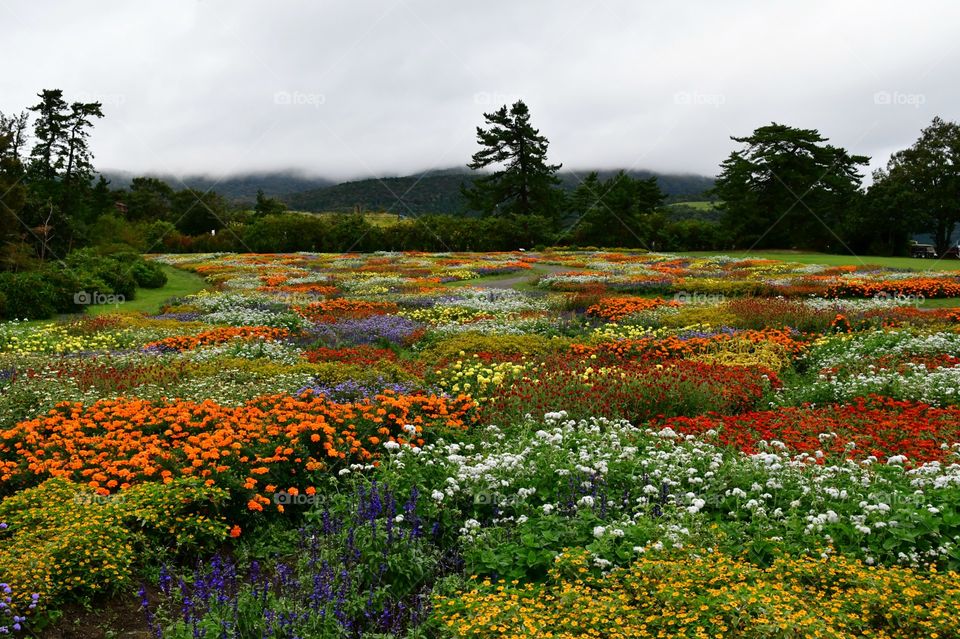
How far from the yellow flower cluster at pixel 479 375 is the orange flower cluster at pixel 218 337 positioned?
596 cm

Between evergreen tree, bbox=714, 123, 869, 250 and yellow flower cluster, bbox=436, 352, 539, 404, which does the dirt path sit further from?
evergreen tree, bbox=714, 123, 869, 250

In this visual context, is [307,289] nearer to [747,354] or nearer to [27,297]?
[27,297]

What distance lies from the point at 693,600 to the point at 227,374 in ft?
28.6

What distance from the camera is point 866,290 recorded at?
69.3 feet

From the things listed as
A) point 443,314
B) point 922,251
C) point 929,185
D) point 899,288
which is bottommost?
point 443,314

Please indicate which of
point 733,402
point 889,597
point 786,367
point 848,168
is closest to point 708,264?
point 786,367

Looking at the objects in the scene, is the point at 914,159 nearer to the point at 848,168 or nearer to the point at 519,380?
the point at 848,168

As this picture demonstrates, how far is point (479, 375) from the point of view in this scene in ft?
34.2

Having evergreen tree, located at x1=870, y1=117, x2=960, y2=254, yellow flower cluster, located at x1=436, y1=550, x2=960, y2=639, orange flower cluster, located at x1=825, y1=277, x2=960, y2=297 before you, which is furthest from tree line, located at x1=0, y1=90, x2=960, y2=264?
yellow flower cluster, located at x1=436, y1=550, x2=960, y2=639

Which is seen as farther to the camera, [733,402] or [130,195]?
[130,195]

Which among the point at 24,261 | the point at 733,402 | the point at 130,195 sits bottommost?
the point at 733,402

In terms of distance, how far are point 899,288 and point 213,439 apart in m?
21.7

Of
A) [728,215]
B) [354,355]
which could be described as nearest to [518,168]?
[728,215]

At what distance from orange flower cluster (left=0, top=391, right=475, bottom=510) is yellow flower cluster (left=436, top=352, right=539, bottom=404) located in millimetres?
1446
